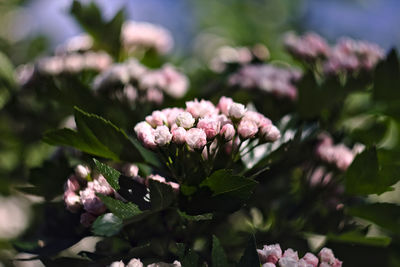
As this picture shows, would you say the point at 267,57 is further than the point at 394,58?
Yes

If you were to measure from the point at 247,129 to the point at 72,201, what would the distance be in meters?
0.32

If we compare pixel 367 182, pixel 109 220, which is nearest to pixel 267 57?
pixel 367 182

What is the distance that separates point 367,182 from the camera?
80cm

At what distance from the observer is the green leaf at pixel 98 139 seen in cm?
75

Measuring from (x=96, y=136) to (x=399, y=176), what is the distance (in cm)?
53

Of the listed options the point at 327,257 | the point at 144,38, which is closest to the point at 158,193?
the point at 327,257

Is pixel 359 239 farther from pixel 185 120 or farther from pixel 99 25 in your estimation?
pixel 99 25

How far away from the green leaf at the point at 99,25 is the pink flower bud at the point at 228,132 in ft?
2.04

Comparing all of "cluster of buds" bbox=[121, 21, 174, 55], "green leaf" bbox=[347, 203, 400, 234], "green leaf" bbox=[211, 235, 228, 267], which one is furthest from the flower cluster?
"cluster of buds" bbox=[121, 21, 174, 55]

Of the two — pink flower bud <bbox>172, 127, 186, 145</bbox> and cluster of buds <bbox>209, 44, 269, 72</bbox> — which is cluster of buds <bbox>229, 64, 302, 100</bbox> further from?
pink flower bud <bbox>172, 127, 186, 145</bbox>

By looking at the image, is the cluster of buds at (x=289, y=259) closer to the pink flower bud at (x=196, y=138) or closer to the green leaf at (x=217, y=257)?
the green leaf at (x=217, y=257)

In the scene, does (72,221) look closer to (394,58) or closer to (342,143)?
(342,143)

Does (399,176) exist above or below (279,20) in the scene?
above

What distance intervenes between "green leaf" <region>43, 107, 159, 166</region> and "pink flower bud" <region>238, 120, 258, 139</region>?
0.18 metres
